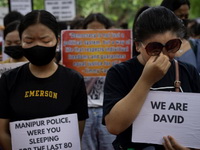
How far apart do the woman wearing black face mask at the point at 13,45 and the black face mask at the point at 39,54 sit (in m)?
1.58

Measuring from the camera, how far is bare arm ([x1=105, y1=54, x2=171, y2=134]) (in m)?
2.38

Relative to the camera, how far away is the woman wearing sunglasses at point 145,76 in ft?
7.95

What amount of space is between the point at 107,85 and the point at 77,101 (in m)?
0.51

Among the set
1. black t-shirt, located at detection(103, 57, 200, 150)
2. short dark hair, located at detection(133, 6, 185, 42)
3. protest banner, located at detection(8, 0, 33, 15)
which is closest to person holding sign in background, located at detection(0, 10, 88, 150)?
black t-shirt, located at detection(103, 57, 200, 150)

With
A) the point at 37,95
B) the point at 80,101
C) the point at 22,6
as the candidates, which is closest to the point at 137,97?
the point at 80,101

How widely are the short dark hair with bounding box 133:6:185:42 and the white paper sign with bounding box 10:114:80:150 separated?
836 mm

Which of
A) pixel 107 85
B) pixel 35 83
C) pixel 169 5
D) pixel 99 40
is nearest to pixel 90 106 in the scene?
pixel 99 40

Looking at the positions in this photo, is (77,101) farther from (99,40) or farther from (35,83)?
(99,40)

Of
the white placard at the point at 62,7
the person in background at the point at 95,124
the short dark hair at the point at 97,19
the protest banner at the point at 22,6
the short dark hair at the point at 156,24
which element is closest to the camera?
the short dark hair at the point at 156,24

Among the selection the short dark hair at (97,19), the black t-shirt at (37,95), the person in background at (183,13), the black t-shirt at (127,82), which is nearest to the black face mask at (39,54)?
the black t-shirt at (37,95)

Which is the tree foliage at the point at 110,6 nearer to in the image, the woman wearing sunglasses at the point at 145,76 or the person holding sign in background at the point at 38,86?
the person holding sign in background at the point at 38,86

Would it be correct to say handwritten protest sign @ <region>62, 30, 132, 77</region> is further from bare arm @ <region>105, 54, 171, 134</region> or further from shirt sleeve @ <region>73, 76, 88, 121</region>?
bare arm @ <region>105, 54, 171, 134</region>

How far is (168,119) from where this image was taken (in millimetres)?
2555

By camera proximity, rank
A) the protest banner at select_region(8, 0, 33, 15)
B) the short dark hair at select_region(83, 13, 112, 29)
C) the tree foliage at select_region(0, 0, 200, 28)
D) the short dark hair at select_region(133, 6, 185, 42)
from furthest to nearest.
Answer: the tree foliage at select_region(0, 0, 200, 28)
the protest banner at select_region(8, 0, 33, 15)
the short dark hair at select_region(83, 13, 112, 29)
the short dark hair at select_region(133, 6, 185, 42)
